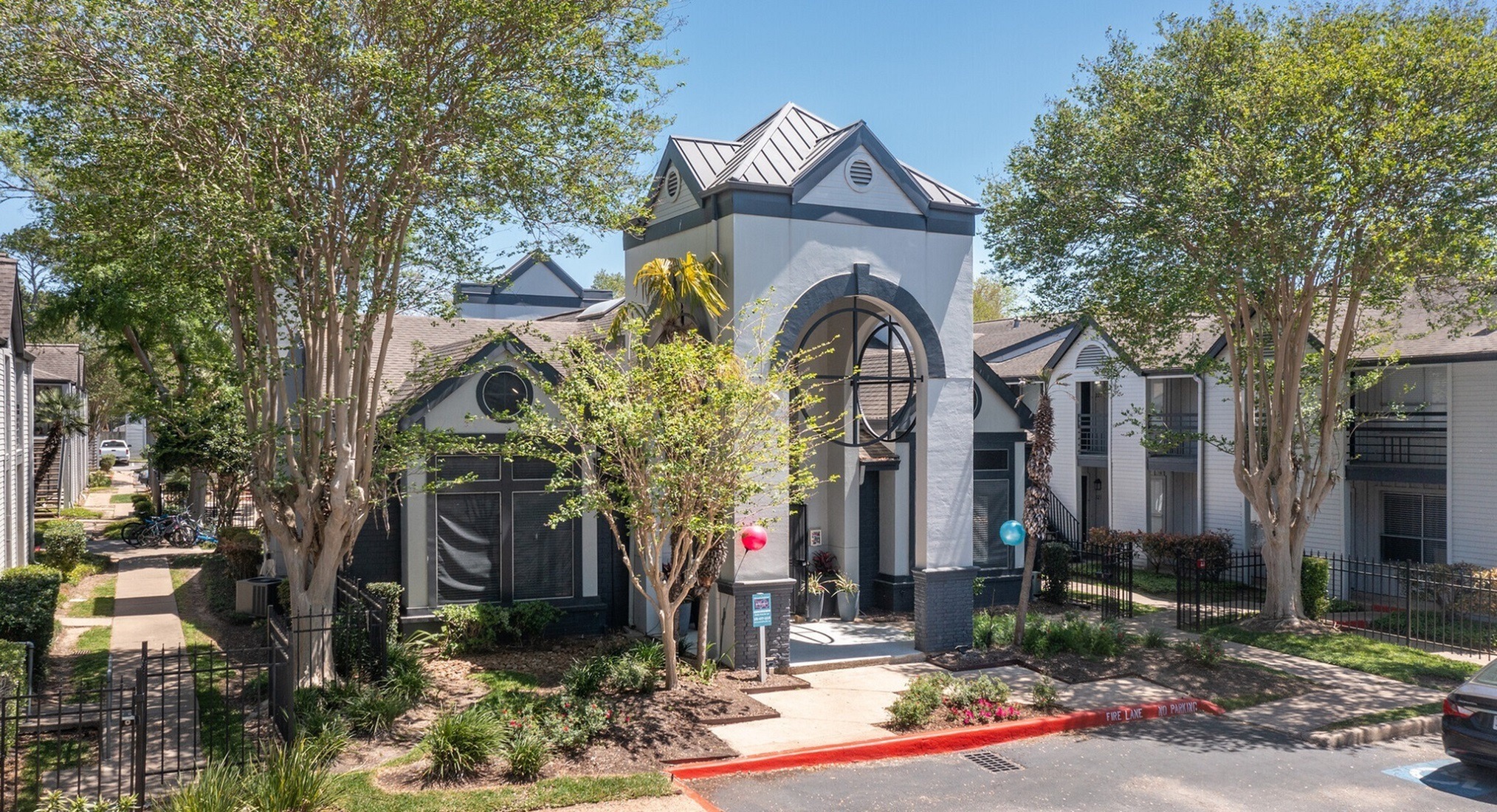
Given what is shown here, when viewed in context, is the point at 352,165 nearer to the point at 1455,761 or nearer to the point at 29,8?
the point at 29,8

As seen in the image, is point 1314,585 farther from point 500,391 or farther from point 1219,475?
point 500,391

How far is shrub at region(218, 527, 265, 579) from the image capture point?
2077 cm

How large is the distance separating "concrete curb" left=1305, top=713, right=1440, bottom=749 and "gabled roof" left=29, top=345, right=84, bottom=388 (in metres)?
37.7

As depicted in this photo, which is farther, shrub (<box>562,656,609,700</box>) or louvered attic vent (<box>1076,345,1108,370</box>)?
louvered attic vent (<box>1076,345,1108,370</box>)

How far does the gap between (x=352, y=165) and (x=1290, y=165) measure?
Answer: 43.4 feet

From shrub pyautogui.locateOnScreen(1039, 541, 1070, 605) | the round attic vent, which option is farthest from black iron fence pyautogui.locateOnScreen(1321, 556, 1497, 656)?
the round attic vent

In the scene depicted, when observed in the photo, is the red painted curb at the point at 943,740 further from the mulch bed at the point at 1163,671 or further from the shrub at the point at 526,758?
the shrub at the point at 526,758

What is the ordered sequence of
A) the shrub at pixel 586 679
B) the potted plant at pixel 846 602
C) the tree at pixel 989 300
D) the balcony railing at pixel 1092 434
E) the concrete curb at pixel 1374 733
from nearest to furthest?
the concrete curb at pixel 1374 733, the shrub at pixel 586 679, the potted plant at pixel 846 602, the balcony railing at pixel 1092 434, the tree at pixel 989 300

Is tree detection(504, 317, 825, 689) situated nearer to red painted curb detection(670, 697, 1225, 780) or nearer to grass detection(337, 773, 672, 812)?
red painted curb detection(670, 697, 1225, 780)

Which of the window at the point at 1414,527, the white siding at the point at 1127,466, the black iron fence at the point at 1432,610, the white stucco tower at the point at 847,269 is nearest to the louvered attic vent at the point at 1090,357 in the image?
the white siding at the point at 1127,466

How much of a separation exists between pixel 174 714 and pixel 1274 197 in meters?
16.7

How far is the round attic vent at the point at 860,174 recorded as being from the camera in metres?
15.9

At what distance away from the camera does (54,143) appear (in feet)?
39.5

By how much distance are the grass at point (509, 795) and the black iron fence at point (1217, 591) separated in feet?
39.5
